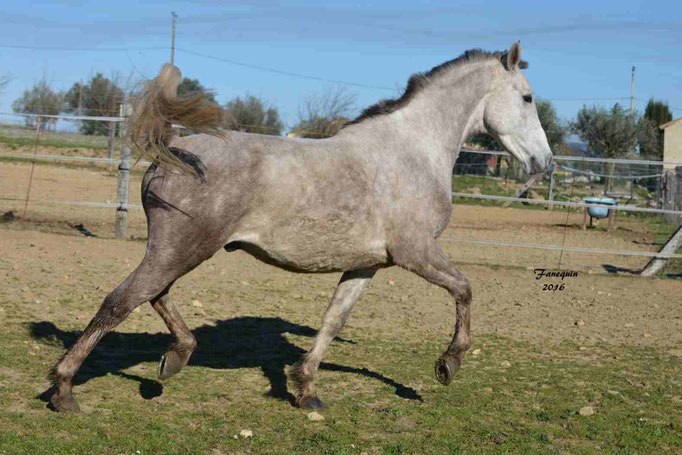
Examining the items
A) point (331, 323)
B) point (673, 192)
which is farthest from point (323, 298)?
point (673, 192)

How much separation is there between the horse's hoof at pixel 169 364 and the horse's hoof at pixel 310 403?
0.80 m

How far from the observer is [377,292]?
→ 8.91 metres

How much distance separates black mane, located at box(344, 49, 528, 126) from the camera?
16.1ft

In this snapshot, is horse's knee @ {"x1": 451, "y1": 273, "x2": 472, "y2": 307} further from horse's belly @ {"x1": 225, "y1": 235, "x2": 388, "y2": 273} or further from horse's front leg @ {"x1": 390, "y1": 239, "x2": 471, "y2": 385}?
horse's belly @ {"x1": 225, "y1": 235, "x2": 388, "y2": 273}

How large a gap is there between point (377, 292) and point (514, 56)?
4.30 meters

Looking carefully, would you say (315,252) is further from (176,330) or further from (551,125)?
(551,125)

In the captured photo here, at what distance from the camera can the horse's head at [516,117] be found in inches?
204

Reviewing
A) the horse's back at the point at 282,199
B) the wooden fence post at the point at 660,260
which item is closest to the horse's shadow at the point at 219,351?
the horse's back at the point at 282,199

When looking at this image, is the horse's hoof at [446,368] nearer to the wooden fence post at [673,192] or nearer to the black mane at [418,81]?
the black mane at [418,81]

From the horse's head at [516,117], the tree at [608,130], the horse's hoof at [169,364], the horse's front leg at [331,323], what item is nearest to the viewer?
the horse's hoof at [169,364]

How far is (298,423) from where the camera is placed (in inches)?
171

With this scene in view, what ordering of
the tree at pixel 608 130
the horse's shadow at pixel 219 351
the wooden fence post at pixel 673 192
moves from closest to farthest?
the horse's shadow at pixel 219 351 → the wooden fence post at pixel 673 192 → the tree at pixel 608 130

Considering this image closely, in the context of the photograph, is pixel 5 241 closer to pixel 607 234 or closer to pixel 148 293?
pixel 148 293

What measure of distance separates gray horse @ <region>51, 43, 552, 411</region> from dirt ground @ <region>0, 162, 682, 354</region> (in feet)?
8.15
